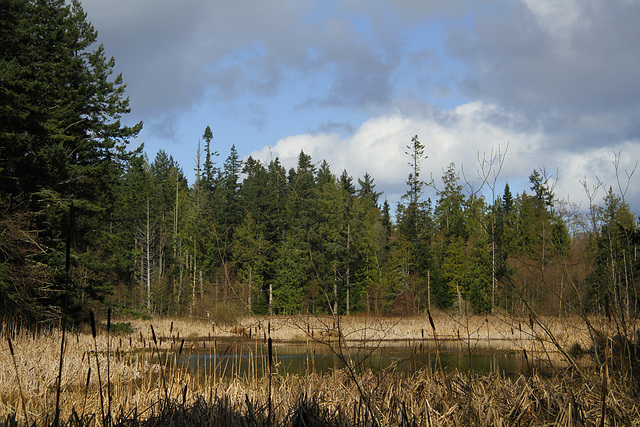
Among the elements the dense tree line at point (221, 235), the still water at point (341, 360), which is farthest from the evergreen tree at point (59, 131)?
the still water at point (341, 360)

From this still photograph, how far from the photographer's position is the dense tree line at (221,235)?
21.1 ft

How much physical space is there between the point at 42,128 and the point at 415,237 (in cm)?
3321

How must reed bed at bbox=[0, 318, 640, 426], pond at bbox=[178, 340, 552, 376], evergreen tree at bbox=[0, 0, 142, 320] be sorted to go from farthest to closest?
evergreen tree at bbox=[0, 0, 142, 320], pond at bbox=[178, 340, 552, 376], reed bed at bbox=[0, 318, 640, 426]

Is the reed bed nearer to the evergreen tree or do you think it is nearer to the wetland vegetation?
the wetland vegetation

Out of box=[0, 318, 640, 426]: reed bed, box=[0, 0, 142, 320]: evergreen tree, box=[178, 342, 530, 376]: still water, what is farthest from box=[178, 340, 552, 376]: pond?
box=[0, 0, 142, 320]: evergreen tree

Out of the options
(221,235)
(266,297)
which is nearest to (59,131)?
(221,235)

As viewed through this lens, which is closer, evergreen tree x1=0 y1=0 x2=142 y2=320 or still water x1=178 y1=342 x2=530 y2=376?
still water x1=178 y1=342 x2=530 y2=376

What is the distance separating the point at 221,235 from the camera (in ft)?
12.7

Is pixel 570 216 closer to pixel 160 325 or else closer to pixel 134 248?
pixel 160 325

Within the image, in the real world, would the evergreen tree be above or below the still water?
above

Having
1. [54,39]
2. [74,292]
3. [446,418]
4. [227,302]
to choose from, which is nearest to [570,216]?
[446,418]

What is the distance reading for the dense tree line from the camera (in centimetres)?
642

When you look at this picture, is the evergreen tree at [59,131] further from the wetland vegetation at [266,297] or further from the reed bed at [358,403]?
the reed bed at [358,403]

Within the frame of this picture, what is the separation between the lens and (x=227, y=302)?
2406cm
